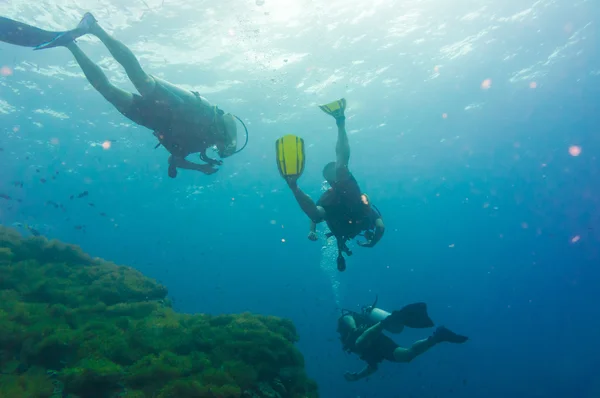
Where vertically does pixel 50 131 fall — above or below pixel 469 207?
below

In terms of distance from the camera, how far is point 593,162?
153 ft

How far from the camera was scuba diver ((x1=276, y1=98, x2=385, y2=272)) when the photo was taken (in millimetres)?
6594

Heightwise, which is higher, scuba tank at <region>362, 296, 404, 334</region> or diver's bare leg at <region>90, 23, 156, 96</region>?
diver's bare leg at <region>90, 23, 156, 96</region>

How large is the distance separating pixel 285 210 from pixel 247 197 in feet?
30.8

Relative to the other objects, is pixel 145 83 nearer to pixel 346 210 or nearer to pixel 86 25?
pixel 86 25

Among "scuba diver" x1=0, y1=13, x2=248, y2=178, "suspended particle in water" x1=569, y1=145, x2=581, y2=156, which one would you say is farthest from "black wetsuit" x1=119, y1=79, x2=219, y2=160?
"suspended particle in water" x1=569, y1=145, x2=581, y2=156

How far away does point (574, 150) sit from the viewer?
142ft

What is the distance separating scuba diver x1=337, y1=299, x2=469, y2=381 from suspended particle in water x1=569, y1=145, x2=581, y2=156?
47.5 m

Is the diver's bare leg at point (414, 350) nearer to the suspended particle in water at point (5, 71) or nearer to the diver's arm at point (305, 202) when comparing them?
the diver's arm at point (305, 202)

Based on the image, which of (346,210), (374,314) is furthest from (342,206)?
(374,314)

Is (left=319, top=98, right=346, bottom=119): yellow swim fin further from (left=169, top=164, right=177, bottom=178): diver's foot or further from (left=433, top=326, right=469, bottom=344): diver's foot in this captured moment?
(left=433, top=326, right=469, bottom=344): diver's foot

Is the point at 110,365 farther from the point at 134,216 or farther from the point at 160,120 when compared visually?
the point at 134,216

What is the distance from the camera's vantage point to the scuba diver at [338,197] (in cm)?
659

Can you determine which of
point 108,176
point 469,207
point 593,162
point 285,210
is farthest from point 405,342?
point 108,176
